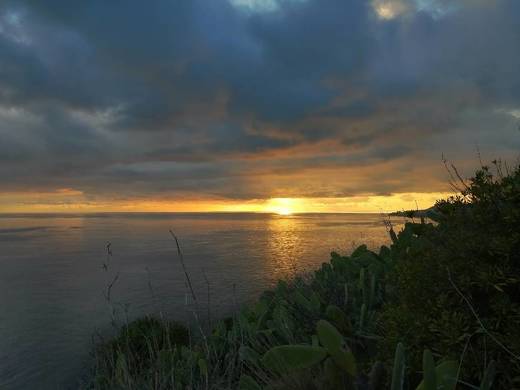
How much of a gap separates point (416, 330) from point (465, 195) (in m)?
1.33

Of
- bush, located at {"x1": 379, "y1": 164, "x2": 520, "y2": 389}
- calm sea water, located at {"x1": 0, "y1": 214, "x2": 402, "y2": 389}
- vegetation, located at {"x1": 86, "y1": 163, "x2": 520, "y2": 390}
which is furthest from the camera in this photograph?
calm sea water, located at {"x1": 0, "y1": 214, "x2": 402, "y2": 389}

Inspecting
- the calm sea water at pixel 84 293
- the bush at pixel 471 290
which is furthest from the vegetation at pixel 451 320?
the calm sea water at pixel 84 293

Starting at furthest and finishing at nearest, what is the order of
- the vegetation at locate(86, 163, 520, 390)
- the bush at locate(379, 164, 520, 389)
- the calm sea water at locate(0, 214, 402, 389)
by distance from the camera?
the calm sea water at locate(0, 214, 402, 389), the bush at locate(379, 164, 520, 389), the vegetation at locate(86, 163, 520, 390)

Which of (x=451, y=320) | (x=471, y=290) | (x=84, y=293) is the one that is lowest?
(x=84, y=293)

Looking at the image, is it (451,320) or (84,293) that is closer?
(451,320)

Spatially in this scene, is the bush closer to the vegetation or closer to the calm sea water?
the vegetation

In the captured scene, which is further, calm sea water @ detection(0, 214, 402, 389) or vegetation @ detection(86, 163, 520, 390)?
calm sea water @ detection(0, 214, 402, 389)

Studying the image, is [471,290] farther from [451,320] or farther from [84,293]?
[84,293]

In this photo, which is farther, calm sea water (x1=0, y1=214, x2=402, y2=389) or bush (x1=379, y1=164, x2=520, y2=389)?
calm sea water (x1=0, y1=214, x2=402, y2=389)

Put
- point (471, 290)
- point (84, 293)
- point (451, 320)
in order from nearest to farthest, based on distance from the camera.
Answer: point (451, 320) → point (471, 290) → point (84, 293)

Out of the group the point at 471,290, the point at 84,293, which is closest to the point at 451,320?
the point at 471,290

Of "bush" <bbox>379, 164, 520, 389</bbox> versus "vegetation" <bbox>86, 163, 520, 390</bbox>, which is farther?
"bush" <bbox>379, 164, 520, 389</bbox>

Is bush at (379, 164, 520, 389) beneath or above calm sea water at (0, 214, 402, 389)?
above

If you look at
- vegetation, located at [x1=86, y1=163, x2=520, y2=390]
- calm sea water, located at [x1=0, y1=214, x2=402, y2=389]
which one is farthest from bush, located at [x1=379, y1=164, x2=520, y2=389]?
calm sea water, located at [x1=0, y1=214, x2=402, y2=389]
